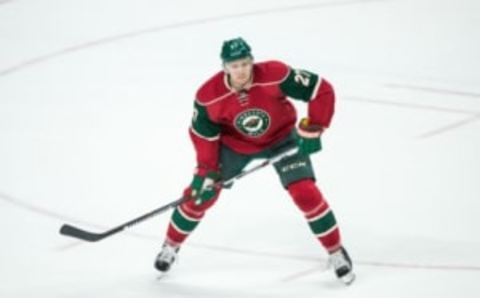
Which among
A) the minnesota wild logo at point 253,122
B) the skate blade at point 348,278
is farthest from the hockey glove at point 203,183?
the skate blade at point 348,278

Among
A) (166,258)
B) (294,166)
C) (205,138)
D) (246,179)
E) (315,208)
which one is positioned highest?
(205,138)

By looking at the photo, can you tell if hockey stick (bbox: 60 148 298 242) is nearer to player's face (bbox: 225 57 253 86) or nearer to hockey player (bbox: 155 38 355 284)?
hockey player (bbox: 155 38 355 284)

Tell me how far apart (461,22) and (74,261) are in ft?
12.3

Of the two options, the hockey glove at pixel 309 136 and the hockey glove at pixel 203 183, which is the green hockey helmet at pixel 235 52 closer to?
the hockey glove at pixel 309 136

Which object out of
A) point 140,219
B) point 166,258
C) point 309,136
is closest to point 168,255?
point 166,258

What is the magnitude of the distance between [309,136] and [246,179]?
1.37m

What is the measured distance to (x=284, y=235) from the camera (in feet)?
16.9

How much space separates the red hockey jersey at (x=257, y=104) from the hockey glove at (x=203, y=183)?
3 cm

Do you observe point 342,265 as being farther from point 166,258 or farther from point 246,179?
point 246,179

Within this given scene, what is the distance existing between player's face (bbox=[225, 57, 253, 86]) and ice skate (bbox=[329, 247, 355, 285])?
776 millimetres

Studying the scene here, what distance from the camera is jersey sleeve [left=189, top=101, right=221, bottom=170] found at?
4.54m

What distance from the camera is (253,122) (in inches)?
178

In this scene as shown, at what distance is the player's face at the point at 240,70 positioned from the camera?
4375 millimetres

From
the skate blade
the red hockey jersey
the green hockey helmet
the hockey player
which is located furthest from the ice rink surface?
the green hockey helmet
